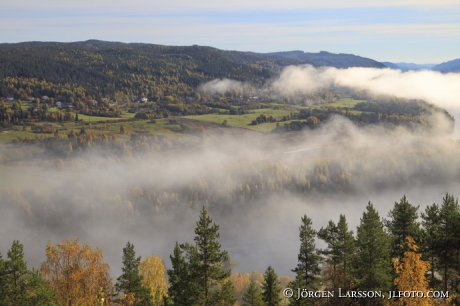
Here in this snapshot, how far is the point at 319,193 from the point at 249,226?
31.4 m

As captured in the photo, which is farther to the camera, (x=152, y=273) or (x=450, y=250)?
(x=152, y=273)

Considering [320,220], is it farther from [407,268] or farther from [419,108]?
[419,108]

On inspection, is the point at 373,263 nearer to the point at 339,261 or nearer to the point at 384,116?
the point at 339,261

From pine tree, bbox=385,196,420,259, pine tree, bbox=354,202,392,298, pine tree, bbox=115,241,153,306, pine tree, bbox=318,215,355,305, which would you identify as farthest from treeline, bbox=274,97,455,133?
pine tree, bbox=354,202,392,298

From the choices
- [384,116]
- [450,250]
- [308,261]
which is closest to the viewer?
[450,250]

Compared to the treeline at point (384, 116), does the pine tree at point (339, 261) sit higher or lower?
higher

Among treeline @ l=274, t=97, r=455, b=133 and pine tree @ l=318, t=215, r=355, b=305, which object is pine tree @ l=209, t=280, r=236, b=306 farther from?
treeline @ l=274, t=97, r=455, b=133

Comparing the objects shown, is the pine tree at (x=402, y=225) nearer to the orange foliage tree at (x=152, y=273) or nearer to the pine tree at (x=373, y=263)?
the pine tree at (x=373, y=263)

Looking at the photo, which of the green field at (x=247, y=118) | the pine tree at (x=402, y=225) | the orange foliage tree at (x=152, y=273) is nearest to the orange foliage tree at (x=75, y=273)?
the orange foliage tree at (x=152, y=273)

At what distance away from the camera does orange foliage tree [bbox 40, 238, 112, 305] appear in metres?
32.6

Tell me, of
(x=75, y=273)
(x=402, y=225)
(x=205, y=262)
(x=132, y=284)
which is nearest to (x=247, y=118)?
(x=402, y=225)

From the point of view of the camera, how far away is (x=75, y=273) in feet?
109

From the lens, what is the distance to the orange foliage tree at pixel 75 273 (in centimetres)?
3262

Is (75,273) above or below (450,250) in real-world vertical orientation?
below
